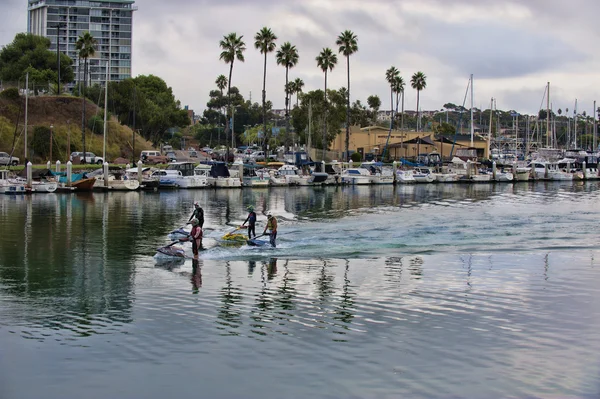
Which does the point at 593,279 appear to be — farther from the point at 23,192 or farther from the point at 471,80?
the point at 471,80

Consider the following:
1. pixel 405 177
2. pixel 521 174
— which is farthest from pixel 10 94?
pixel 521 174

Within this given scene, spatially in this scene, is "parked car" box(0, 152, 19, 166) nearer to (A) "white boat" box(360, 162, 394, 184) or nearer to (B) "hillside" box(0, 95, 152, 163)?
(B) "hillside" box(0, 95, 152, 163)

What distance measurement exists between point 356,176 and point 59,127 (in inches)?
1761

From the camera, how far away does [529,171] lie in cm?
10494

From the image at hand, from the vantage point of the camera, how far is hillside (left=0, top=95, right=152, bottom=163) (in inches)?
3880

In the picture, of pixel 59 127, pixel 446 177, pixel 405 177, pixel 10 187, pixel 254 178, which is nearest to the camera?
pixel 10 187

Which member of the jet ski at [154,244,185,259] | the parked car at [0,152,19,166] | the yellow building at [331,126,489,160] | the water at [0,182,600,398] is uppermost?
the yellow building at [331,126,489,160]

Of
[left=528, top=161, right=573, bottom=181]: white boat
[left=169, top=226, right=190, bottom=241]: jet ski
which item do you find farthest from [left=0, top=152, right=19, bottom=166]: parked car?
[left=528, top=161, right=573, bottom=181]: white boat

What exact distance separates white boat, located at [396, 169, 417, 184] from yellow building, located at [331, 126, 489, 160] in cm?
2409

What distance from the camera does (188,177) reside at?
81312 millimetres

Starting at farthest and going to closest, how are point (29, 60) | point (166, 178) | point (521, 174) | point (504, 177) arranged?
point (29, 60) < point (521, 174) < point (504, 177) < point (166, 178)

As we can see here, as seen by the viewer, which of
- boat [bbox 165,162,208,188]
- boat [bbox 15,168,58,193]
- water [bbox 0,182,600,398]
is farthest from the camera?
boat [bbox 165,162,208,188]

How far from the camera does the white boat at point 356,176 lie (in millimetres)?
92562

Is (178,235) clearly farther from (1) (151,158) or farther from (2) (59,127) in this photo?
(2) (59,127)
